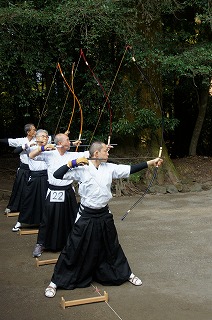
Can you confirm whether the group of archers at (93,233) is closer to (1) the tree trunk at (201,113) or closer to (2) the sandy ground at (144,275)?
(2) the sandy ground at (144,275)

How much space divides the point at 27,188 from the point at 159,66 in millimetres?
3845

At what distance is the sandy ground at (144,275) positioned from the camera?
3404 millimetres

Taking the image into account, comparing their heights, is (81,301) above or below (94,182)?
below

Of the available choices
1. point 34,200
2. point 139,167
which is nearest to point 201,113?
point 34,200

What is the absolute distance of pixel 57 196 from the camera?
4.75 metres

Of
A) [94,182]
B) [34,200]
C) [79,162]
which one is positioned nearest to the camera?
[79,162]

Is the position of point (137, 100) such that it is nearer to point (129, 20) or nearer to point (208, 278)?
point (129, 20)

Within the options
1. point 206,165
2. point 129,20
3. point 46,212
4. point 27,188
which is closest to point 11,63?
point 129,20

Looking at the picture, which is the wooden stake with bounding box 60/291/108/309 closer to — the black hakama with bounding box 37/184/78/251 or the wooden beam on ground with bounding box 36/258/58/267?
the wooden beam on ground with bounding box 36/258/58/267

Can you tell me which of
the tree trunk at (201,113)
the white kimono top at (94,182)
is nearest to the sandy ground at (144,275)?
the white kimono top at (94,182)

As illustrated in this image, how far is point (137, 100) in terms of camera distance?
28.3 ft

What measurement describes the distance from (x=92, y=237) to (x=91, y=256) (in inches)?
6.3

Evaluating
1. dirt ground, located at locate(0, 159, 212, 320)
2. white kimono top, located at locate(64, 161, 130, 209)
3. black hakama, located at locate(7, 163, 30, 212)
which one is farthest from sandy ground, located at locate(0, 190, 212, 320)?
white kimono top, located at locate(64, 161, 130, 209)

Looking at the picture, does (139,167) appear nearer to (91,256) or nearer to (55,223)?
(91,256)
